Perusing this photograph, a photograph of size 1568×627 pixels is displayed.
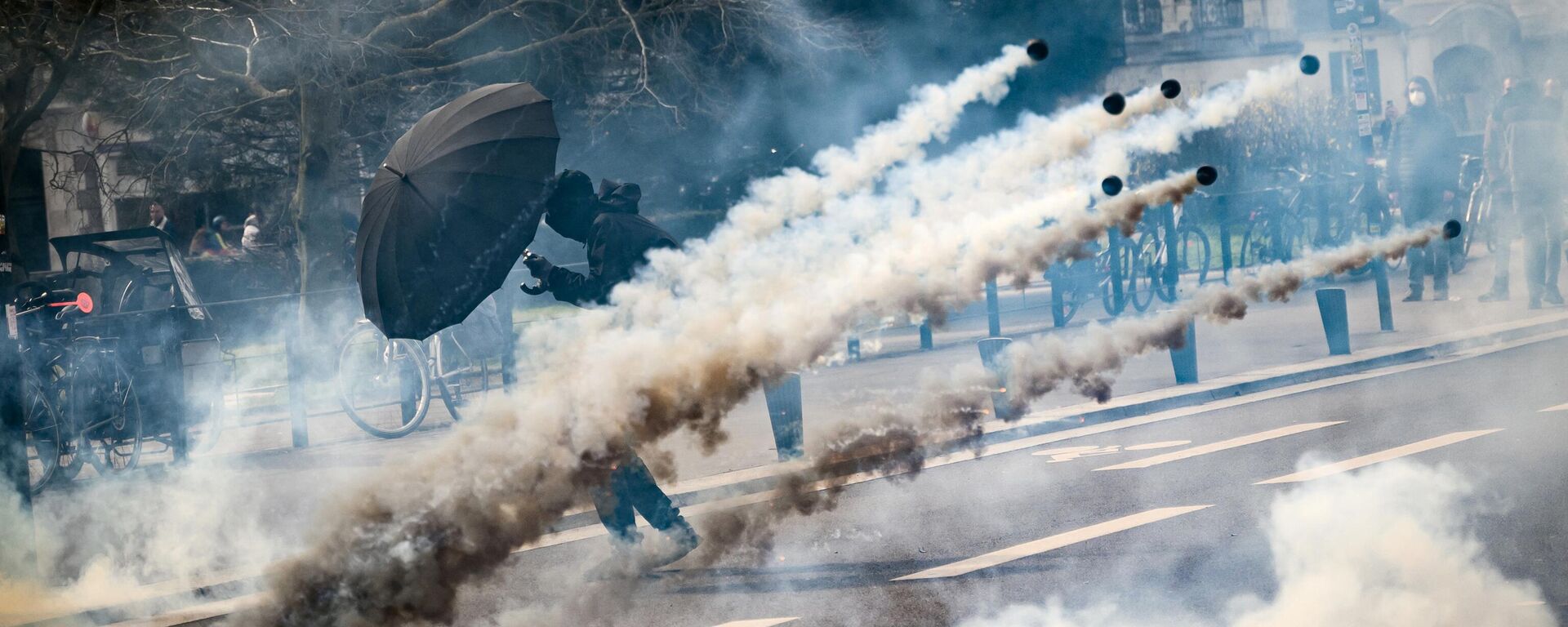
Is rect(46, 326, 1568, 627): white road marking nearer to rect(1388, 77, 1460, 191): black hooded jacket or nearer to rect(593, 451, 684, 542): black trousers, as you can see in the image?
rect(593, 451, 684, 542): black trousers

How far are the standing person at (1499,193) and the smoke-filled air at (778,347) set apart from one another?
1.8 inches

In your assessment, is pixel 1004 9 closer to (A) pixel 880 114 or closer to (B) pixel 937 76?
(B) pixel 937 76

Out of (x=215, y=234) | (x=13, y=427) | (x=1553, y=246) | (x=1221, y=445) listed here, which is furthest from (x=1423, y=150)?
(x=215, y=234)

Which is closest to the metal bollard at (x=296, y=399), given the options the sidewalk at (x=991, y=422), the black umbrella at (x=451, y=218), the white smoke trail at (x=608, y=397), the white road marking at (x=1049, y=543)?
the sidewalk at (x=991, y=422)

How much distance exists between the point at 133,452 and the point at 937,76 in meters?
11.1

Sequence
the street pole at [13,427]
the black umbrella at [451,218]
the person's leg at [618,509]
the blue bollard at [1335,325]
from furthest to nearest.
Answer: the blue bollard at [1335,325], the street pole at [13,427], the person's leg at [618,509], the black umbrella at [451,218]

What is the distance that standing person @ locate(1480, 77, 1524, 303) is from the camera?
39.2 ft

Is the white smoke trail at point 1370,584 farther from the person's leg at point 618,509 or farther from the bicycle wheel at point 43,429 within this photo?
Answer: the bicycle wheel at point 43,429

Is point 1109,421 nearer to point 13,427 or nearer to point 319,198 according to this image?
point 13,427

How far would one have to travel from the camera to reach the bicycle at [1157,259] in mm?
13742

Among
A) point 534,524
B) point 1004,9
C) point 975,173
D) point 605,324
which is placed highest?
point 1004,9

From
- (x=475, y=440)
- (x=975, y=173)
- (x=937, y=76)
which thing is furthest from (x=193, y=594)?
(x=937, y=76)

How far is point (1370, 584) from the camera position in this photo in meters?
4.70

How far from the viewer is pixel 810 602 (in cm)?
526
